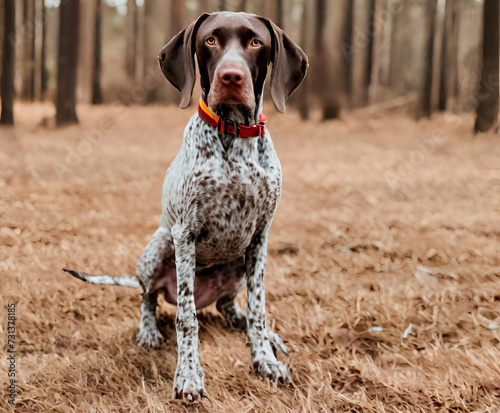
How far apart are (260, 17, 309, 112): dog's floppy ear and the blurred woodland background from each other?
282 inches

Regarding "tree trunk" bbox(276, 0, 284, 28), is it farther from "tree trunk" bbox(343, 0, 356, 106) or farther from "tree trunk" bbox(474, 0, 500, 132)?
"tree trunk" bbox(474, 0, 500, 132)

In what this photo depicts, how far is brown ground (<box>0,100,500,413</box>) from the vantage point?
8.45 ft

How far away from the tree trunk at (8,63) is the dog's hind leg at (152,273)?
6.76 meters

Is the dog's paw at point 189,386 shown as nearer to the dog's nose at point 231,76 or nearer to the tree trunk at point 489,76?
the dog's nose at point 231,76

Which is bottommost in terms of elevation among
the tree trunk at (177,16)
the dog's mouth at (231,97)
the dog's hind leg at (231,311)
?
the dog's hind leg at (231,311)

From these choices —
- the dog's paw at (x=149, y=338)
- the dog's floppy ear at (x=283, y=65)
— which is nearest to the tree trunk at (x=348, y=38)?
the dog's floppy ear at (x=283, y=65)

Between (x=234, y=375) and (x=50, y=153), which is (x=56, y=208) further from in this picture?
(x=234, y=375)

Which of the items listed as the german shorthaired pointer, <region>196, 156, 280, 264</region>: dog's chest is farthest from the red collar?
<region>196, 156, 280, 264</region>: dog's chest

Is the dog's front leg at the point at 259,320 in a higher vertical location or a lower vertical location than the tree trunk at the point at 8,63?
lower

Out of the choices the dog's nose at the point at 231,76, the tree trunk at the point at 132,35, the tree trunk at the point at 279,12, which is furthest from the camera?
the tree trunk at the point at 132,35

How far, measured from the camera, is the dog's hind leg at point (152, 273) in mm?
3005

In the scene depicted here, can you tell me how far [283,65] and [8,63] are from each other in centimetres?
734

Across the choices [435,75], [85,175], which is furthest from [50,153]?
[435,75]

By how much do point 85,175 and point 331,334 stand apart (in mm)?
4854
